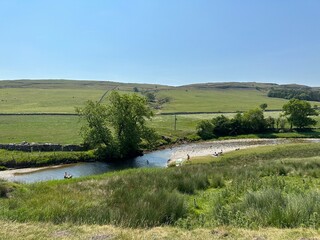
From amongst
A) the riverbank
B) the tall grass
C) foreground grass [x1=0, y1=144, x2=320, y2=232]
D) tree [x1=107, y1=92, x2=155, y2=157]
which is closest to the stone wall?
tree [x1=107, y1=92, x2=155, y2=157]

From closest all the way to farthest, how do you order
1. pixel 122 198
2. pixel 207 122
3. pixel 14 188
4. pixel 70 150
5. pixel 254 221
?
pixel 254 221
pixel 122 198
pixel 14 188
pixel 70 150
pixel 207 122

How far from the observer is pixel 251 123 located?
81.1 metres

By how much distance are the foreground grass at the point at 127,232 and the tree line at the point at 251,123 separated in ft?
209

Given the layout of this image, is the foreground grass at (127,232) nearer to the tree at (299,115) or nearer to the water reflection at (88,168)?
the water reflection at (88,168)

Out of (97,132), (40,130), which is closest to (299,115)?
(97,132)

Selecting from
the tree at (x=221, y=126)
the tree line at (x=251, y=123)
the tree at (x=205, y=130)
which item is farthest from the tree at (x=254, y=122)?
the tree at (x=205, y=130)

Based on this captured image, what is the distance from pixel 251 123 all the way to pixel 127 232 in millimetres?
74681

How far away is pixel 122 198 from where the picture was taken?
1452cm

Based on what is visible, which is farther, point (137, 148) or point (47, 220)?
point (137, 148)

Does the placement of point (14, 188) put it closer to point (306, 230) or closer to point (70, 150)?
point (306, 230)

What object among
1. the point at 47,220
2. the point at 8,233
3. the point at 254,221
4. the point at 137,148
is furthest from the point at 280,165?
the point at 137,148

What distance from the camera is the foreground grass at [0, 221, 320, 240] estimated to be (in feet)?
32.1

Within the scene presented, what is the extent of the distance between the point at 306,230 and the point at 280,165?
15.1m

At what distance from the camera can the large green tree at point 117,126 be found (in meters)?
51.2
